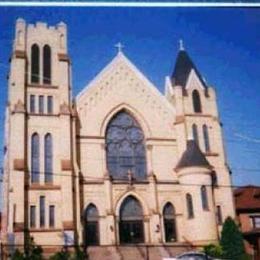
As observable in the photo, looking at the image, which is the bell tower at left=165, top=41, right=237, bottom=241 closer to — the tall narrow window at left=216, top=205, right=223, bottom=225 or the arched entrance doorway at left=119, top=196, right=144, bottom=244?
the tall narrow window at left=216, top=205, right=223, bottom=225

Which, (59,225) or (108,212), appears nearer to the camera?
(59,225)

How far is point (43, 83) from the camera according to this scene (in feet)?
34.6

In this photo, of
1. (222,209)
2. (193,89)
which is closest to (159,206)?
(222,209)

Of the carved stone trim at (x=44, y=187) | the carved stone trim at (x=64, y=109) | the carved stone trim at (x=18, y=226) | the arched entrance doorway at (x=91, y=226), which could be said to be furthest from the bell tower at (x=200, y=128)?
the carved stone trim at (x=18, y=226)

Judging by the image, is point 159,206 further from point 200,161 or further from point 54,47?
point 54,47

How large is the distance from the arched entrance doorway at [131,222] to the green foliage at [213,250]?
1.48 meters

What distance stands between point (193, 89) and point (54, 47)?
334 cm

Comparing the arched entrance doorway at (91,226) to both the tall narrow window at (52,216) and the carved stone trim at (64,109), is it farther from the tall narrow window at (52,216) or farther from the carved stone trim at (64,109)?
the carved stone trim at (64,109)

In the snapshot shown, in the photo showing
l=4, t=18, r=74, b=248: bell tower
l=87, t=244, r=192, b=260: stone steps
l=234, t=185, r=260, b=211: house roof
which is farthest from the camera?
l=234, t=185, r=260, b=211: house roof

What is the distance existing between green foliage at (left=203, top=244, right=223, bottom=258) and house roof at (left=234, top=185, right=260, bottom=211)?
2105 millimetres

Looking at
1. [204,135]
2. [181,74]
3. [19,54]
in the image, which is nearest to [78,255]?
[204,135]

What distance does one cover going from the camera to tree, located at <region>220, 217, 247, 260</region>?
29.2 ft

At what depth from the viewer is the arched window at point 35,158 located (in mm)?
9725

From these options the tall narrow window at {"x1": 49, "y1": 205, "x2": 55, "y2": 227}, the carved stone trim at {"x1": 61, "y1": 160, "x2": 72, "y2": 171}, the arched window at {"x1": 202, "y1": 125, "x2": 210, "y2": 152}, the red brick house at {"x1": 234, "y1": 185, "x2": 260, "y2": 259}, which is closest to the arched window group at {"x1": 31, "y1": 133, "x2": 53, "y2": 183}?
the carved stone trim at {"x1": 61, "y1": 160, "x2": 72, "y2": 171}
